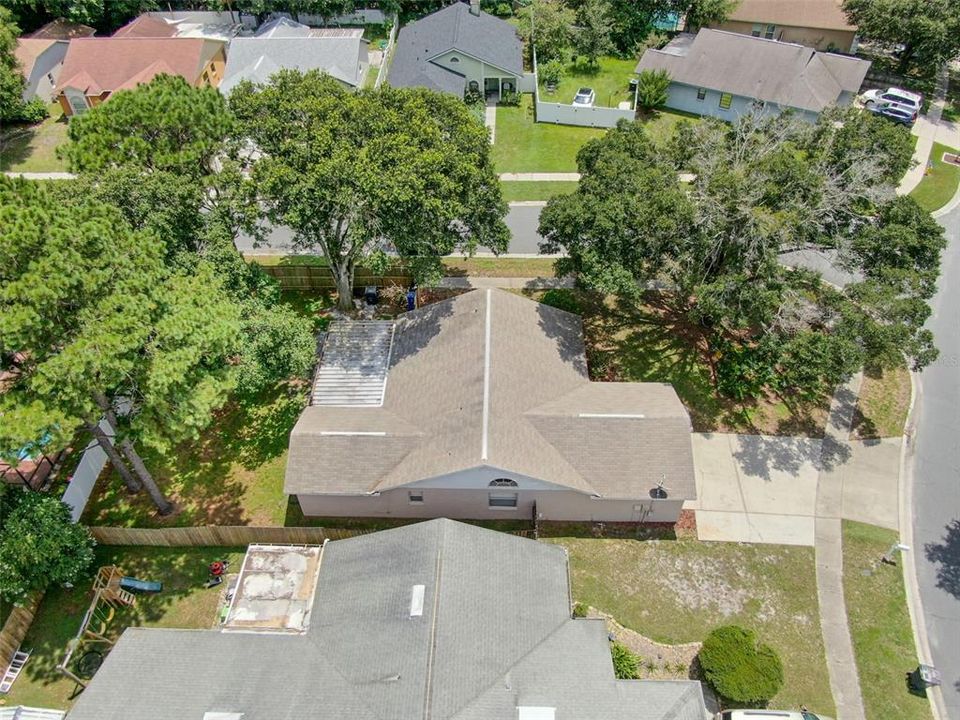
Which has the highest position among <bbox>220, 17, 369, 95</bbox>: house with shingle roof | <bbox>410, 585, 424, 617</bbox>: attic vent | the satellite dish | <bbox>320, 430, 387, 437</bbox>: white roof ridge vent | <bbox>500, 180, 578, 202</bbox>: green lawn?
<bbox>220, 17, 369, 95</bbox>: house with shingle roof

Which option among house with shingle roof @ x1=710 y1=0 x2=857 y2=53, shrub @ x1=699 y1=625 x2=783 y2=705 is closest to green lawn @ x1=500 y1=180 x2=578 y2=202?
house with shingle roof @ x1=710 y1=0 x2=857 y2=53

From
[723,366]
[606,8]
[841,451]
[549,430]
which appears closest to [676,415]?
[549,430]

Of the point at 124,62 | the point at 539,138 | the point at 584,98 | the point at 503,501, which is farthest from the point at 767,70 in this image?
the point at 124,62

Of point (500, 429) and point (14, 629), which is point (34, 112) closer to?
point (14, 629)

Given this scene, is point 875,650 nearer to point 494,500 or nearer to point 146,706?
point 494,500

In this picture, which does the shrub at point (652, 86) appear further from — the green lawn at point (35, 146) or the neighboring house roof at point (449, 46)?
the green lawn at point (35, 146)

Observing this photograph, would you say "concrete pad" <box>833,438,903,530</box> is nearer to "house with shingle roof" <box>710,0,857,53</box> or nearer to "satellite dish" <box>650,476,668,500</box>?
"satellite dish" <box>650,476,668,500</box>
